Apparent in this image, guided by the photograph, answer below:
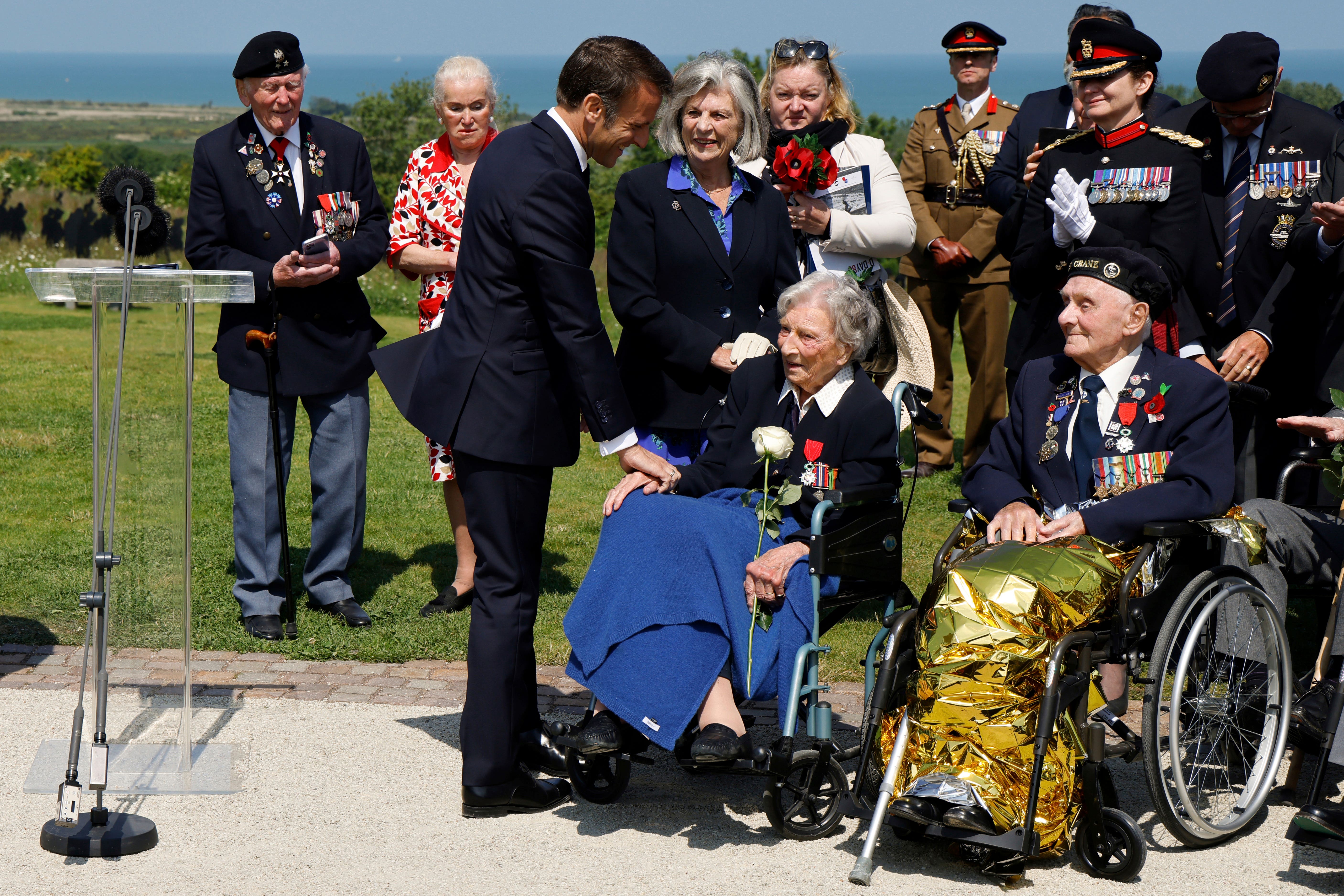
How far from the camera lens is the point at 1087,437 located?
4.06 m

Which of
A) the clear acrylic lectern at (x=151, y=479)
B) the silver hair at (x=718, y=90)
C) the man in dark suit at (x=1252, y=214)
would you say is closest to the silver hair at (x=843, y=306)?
the silver hair at (x=718, y=90)

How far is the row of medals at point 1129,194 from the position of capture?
494 centimetres

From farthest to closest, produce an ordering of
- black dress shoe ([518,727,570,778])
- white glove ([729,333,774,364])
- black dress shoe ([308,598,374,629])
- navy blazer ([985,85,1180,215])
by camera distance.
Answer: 1. navy blazer ([985,85,1180,215])
2. black dress shoe ([308,598,374,629])
3. white glove ([729,333,774,364])
4. black dress shoe ([518,727,570,778])

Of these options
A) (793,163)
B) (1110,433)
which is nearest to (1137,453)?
(1110,433)

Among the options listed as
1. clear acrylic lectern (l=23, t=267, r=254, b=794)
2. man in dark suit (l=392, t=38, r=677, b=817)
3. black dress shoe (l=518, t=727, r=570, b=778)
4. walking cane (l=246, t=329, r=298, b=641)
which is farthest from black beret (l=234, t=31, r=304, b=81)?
black dress shoe (l=518, t=727, r=570, b=778)

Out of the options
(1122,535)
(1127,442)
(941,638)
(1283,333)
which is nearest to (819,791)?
(941,638)

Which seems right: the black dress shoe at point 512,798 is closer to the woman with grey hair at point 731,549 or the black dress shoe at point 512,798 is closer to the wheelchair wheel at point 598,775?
the wheelchair wheel at point 598,775

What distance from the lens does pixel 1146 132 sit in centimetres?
500

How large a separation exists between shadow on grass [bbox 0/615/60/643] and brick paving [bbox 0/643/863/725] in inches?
1.8

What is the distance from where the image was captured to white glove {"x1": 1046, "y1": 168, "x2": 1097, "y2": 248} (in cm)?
480

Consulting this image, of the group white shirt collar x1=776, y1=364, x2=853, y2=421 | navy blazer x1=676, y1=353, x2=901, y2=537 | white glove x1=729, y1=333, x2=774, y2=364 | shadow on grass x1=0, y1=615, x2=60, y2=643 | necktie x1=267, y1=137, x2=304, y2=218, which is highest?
necktie x1=267, y1=137, x2=304, y2=218

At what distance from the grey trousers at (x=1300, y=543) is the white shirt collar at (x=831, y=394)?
1.31 meters

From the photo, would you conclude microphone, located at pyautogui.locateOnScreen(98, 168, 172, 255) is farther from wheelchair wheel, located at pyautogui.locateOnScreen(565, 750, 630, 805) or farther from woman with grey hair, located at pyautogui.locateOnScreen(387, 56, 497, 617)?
wheelchair wheel, located at pyautogui.locateOnScreen(565, 750, 630, 805)

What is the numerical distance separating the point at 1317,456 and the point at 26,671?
4455 mm
